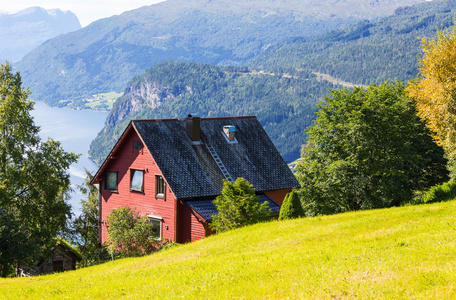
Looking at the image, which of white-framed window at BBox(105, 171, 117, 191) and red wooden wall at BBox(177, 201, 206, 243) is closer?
red wooden wall at BBox(177, 201, 206, 243)

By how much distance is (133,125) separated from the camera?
1588 inches

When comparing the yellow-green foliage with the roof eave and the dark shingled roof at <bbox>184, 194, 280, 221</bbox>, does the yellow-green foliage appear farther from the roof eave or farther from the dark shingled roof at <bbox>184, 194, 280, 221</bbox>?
the roof eave

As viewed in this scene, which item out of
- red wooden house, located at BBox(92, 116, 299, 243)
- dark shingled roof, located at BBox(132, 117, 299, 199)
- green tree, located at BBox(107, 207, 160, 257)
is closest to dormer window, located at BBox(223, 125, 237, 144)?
red wooden house, located at BBox(92, 116, 299, 243)

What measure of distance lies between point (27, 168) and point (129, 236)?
53.4ft

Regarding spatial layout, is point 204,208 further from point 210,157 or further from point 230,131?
point 230,131

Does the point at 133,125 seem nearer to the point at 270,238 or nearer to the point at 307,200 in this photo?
the point at 307,200

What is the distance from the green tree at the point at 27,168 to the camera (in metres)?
44.0

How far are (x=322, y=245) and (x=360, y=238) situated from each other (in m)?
1.61

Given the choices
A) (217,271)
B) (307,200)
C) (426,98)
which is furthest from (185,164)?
(217,271)

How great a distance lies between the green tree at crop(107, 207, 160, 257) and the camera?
33.8 metres

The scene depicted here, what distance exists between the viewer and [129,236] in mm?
33688

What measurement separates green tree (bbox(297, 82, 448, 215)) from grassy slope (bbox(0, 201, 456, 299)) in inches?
639

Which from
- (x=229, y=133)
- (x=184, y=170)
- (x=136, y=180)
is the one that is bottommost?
(x=136, y=180)

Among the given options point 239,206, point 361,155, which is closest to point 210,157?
point 239,206
